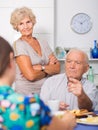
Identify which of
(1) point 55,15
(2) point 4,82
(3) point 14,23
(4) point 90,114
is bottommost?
(4) point 90,114

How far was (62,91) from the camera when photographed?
2301 mm

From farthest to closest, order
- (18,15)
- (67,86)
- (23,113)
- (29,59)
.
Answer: (18,15) → (29,59) → (67,86) → (23,113)

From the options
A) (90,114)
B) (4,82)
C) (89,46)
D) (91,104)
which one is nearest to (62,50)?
(89,46)

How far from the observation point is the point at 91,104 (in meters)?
2.12

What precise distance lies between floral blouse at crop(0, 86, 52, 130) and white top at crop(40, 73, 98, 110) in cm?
128

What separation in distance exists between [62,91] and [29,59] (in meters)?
0.50

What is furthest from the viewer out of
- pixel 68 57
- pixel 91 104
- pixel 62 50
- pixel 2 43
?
pixel 62 50

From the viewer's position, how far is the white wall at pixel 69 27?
4.37m

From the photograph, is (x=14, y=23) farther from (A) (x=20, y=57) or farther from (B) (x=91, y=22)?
(B) (x=91, y=22)

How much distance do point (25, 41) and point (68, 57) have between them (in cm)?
56

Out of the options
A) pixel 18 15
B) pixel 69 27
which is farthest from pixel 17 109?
pixel 69 27

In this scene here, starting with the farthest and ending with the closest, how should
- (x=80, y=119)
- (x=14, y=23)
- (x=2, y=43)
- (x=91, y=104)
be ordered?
(x=14, y=23) < (x=91, y=104) < (x=80, y=119) < (x=2, y=43)

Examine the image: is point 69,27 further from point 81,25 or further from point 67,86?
point 67,86

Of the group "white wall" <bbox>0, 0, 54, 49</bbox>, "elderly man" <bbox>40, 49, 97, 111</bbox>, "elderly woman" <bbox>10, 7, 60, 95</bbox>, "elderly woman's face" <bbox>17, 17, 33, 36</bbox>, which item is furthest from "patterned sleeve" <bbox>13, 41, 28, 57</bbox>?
"white wall" <bbox>0, 0, 54, 49</bbox>
